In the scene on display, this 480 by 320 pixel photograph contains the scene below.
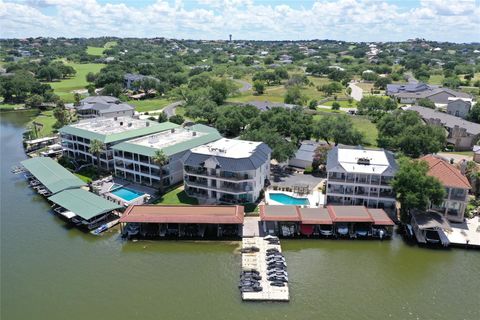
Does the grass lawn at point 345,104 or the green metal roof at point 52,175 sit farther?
the grass lawn at point 345,104

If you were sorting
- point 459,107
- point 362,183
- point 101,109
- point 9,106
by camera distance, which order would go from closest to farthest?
point 362,183 → point 459,107 → point 101,109 → point 9,106

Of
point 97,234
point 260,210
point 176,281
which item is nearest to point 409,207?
point 260,210

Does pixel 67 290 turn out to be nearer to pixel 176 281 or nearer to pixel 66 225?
pixel 176 281

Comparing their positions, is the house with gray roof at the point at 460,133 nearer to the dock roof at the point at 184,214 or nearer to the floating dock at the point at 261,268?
the dock roof at the point at 184,214

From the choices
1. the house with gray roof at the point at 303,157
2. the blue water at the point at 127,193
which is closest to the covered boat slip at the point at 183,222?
the blue water at the point at 127,193

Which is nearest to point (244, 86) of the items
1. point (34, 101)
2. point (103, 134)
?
point (34, 101)

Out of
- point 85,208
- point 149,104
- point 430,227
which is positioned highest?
point 149,104

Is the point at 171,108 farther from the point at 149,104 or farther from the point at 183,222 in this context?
the point at 183,222
